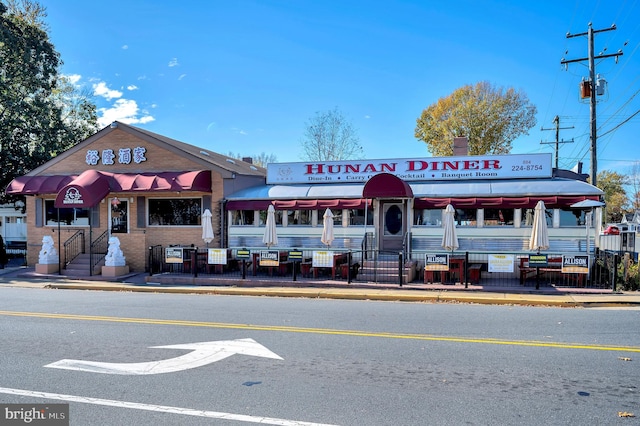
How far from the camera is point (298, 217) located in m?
19.3

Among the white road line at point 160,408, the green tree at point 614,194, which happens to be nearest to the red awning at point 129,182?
the white road line at point 160,408

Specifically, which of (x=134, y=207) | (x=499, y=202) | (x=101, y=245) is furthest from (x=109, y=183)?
(x=499, y=202)

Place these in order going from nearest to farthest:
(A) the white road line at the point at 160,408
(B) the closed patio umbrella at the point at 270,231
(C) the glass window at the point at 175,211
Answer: (A) the white road line at the point at 160,408 → (B) the closed patio umbrella at the point at 270,231 → (C) the glass window at the point at 175,211

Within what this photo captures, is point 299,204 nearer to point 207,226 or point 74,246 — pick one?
point 207,226

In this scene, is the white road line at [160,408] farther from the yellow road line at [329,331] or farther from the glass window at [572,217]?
the glass window at [572,217]

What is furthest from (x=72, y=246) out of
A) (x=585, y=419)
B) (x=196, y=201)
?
(x=585, y=419)

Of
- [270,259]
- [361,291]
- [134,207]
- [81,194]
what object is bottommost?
[361,291]

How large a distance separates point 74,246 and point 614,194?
236 feet

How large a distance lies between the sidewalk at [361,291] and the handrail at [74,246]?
2172 millimetres

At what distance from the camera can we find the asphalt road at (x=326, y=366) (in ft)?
15.3

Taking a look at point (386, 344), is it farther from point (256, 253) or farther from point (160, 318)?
point (256, 253)

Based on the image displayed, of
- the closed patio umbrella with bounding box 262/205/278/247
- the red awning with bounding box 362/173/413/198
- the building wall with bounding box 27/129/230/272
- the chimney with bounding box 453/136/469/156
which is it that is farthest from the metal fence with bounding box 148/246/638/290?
the chimney with bounding box 453/136/469/156

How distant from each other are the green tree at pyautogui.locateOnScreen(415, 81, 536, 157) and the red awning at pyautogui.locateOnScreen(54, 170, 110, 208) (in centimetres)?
2913

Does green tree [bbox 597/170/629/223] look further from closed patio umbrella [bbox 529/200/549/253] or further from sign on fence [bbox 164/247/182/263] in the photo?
sign on fence [bbox 164/247/182/263]
